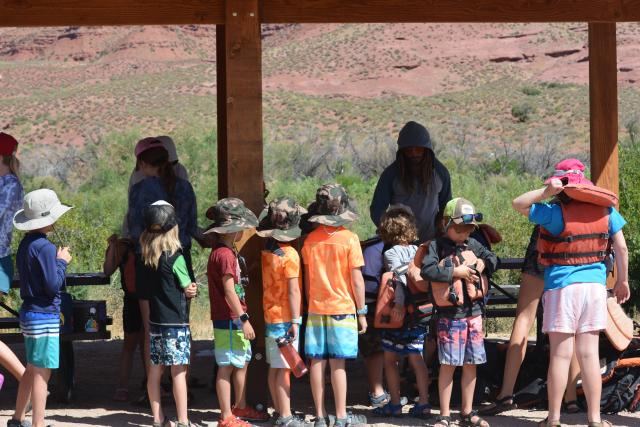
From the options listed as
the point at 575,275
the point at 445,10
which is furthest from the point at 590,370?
the point at 445,10

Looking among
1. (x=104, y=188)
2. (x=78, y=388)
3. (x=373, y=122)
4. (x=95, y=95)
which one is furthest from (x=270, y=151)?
(x=78, y=388)

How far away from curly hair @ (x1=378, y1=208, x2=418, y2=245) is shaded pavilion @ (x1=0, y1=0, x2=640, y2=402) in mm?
823

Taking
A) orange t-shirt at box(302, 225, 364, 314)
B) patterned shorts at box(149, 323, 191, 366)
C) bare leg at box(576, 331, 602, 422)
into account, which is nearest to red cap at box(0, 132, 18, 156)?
patterned shorts at box(149, 323, 191, 366)

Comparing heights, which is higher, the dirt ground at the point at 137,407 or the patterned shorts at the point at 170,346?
the patterned shorts at the point at 170,346

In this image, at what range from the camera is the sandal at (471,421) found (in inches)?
272

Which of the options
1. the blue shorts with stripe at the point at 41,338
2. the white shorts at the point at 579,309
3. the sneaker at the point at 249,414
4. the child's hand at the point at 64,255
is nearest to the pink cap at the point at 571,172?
the white shorts at the point at 579,309

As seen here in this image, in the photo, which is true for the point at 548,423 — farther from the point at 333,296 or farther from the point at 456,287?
the point at 333,296

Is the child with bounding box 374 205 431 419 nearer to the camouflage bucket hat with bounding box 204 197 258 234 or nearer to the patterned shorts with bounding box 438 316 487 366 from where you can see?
the patterned shorts with bounding box 438 316 487 366

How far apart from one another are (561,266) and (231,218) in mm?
1993

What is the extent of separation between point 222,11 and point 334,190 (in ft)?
4.52

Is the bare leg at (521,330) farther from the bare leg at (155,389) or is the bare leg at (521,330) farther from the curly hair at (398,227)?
the bare leg at (155,389)

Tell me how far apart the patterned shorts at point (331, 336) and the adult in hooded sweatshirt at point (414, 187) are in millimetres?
1213

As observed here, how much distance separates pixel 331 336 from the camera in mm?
6848

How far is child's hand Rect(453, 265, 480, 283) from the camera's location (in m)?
6.78
